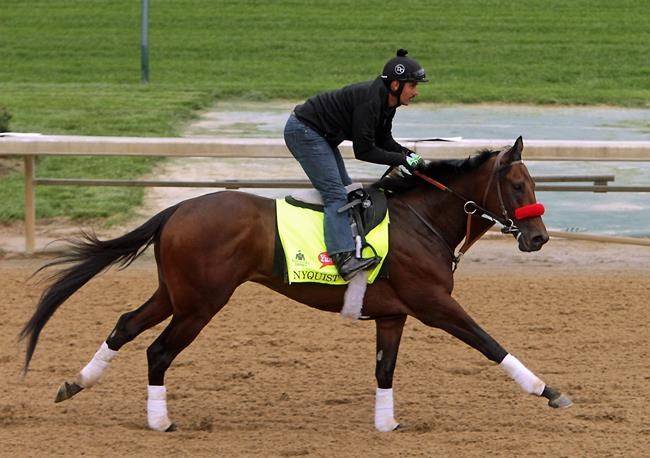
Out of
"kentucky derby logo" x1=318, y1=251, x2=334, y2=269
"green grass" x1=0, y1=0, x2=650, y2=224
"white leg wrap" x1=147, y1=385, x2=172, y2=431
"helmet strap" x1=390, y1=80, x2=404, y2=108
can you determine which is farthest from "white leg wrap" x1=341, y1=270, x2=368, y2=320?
"green grass" x1=0, y1=0, x2=650, y2=224

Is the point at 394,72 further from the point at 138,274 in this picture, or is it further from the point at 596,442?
the point at 138,274

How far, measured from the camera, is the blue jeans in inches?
257

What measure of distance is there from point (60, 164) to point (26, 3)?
1777 cm

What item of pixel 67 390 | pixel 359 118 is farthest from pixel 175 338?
pixel 359 118

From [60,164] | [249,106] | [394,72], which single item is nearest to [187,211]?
[394,72]

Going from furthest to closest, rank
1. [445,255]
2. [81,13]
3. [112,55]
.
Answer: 1. [81,13]
2. [112,55]
3. [445,255]

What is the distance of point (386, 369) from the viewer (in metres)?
6.60

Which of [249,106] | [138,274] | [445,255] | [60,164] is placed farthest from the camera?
[249,106]

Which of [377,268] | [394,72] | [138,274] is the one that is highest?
[394,72]

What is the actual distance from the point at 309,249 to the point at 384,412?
3.23 feet

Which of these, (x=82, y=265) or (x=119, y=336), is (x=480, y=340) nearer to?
(x=119, y=336)

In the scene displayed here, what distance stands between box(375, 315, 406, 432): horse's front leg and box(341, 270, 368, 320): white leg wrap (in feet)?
0.57

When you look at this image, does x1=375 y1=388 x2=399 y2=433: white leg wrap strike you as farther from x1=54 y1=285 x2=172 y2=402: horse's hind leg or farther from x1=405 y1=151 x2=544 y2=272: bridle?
x1=54 y1=285 x2=172 y2=402: horse's hind leg

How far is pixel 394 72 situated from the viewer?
6438mm
